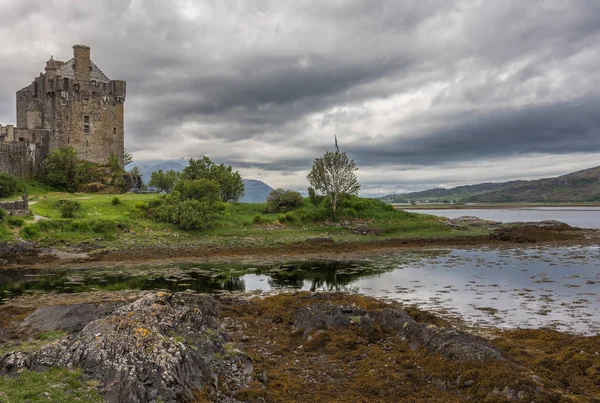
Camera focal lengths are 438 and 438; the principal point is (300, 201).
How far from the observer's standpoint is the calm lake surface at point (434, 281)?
18.7 metres

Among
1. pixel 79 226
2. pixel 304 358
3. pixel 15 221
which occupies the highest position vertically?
pixel 15 221

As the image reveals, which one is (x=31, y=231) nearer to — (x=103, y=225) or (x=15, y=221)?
(x=15, y=221)

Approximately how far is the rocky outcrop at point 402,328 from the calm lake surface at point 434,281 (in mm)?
4260

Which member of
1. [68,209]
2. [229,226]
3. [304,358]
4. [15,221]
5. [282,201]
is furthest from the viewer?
[282,201]

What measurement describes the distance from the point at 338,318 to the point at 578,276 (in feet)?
65.2

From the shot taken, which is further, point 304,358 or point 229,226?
point 229,226

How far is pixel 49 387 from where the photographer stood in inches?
344

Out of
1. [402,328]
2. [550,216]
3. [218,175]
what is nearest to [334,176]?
[218,175]

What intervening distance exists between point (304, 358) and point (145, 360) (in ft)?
16.3

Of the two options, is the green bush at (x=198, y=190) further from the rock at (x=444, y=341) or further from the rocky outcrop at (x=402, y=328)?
the rock at (x=444, y=341)

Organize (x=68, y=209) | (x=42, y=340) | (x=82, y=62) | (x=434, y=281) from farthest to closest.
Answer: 1. (x=82, y=62)
2. (x=68, y=209)
3. (x=434, y=281)
4. (x=42, y=340)

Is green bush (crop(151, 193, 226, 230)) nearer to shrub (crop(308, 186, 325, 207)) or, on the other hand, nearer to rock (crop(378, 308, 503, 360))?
shrub (crop(308, 186, 325, 207))

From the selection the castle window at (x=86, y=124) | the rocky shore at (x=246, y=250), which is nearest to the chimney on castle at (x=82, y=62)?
the castle window at (x=86, y=124)

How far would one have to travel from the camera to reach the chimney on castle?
2397 inches
